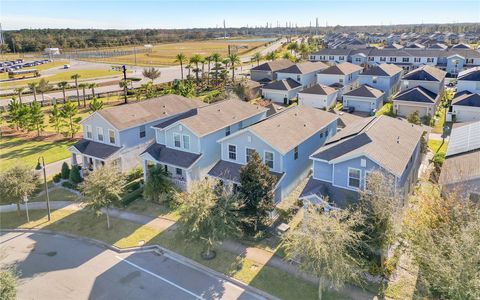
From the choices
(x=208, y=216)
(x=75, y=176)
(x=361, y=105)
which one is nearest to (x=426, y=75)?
(x=361, y=105)

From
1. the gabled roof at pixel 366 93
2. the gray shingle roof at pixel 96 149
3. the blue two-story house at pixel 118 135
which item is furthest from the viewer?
the gabled roof at pixel 366 93

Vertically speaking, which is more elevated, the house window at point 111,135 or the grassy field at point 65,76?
the grassy field at point 65,76

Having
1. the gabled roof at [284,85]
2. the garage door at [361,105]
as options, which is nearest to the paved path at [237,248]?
the garage door at [361,105]

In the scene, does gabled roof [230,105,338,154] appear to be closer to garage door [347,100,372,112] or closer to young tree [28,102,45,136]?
garage door [347,100,372,112]

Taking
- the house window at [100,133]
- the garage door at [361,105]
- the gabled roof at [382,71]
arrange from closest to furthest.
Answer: the house window at [100,133], the garage door at [361,105], the gabled roof at [382,71]

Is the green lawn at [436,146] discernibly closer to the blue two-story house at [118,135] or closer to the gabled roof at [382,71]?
the gabled roof at [382,71]

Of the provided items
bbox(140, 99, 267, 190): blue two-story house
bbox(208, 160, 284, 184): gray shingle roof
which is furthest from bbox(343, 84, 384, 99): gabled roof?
bbox(208, 160, 284, 184): gray shingle roof

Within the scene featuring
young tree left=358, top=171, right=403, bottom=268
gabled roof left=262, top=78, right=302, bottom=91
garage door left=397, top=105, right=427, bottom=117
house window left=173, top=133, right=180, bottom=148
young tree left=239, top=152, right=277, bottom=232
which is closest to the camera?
young tree left=358, top=171, right=403, bottom=268
